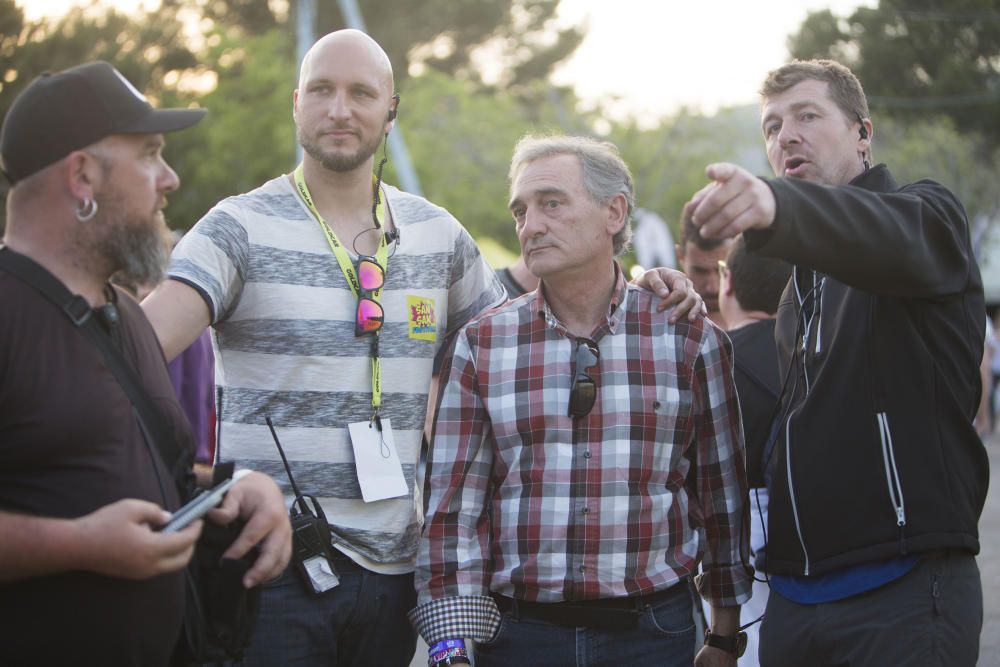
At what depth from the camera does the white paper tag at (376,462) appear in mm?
3455

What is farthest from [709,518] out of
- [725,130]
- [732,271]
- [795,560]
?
[725,130]

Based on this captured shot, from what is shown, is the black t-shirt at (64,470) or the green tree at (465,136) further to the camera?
the green tree at (465,136)

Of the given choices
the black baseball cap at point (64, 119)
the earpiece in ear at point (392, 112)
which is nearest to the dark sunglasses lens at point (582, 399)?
the earpiece in ear at point (392, 112)

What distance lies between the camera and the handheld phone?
237cm

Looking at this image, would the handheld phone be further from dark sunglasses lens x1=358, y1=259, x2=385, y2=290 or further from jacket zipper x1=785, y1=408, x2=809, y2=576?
jacket zipper x1=785, y1=408, x2=809, y2=576

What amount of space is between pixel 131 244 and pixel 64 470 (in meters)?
0.54

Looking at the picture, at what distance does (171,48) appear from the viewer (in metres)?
18.8

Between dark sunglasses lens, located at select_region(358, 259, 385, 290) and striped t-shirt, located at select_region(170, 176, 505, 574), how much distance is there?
0.05 metres

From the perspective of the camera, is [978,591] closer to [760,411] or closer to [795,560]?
[795,560]

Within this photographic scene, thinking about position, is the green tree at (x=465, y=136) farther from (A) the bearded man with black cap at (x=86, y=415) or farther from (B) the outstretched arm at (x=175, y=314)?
(A) the bearded man with black cap at (x=86, y=415)

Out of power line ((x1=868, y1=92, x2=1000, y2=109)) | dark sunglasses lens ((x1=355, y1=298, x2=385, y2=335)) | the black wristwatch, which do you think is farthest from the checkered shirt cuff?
power line ((x1=868, y1=92, x2=1000, y2=109))

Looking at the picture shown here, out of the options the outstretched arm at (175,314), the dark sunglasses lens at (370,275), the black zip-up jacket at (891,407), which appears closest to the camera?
the black zip-up jacket at (891,407)

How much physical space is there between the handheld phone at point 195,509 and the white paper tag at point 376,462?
0.93m

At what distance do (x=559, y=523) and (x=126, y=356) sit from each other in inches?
55.9
